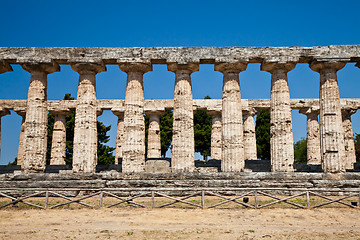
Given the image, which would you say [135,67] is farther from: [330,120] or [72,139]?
[72,139]

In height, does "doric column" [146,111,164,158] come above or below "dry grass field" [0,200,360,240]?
above

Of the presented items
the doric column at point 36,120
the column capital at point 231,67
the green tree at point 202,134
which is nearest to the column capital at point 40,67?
the doric column at point 36,120

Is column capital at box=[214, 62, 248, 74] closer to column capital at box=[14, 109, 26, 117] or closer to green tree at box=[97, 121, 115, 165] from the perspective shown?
column capital at box=[14, 109, 26, 117]

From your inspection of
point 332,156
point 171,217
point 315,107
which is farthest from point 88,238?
point 315,107

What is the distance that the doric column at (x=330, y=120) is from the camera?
1980 centimetres

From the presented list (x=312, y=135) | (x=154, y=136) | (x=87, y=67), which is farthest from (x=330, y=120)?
(x=154, y=136)

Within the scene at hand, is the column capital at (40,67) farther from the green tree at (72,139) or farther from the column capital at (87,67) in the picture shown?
the green tree at (72,139)

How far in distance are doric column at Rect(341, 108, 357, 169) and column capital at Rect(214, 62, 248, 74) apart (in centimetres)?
1399

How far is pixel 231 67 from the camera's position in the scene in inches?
825

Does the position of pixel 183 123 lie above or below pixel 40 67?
below

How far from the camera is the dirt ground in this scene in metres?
9.96

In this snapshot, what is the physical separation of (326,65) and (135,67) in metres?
11.8

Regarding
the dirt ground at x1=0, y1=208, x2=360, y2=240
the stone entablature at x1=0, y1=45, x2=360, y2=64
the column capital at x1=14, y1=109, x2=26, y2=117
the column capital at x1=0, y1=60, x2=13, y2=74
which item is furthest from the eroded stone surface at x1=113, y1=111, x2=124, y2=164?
the dirt ground at x1=0, y1=208, x2=360, y2=240

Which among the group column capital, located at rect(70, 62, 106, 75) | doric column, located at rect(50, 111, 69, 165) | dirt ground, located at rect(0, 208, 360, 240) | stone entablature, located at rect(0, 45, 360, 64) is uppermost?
stone entablature, located at rect(0, 45, 360, 64)
